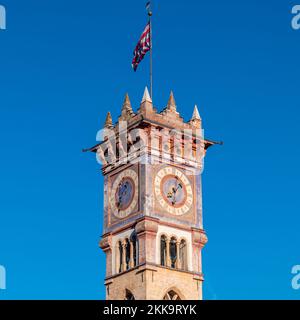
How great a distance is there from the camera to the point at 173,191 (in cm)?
8962

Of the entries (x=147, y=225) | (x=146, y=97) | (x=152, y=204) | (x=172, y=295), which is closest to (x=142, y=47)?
(x=146, y=97)

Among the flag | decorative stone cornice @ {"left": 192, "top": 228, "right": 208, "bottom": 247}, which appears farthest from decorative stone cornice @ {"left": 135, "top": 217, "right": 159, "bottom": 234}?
the flag

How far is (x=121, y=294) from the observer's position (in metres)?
86.2

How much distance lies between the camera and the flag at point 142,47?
9169 cm

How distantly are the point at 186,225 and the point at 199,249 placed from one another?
2580 mm

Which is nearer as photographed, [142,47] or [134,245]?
[134,245]

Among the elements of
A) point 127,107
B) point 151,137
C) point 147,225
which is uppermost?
point 127,107

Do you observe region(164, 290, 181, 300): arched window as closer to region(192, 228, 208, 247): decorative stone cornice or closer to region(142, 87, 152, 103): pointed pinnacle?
region(192, 228, 208, 247): decorative stone cornice

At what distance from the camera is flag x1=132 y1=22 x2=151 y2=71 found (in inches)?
3610

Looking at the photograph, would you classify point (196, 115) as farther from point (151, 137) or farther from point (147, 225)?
point (147, 225)

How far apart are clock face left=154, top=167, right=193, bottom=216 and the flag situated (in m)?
11.2

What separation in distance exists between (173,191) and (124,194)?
472 centimetres
